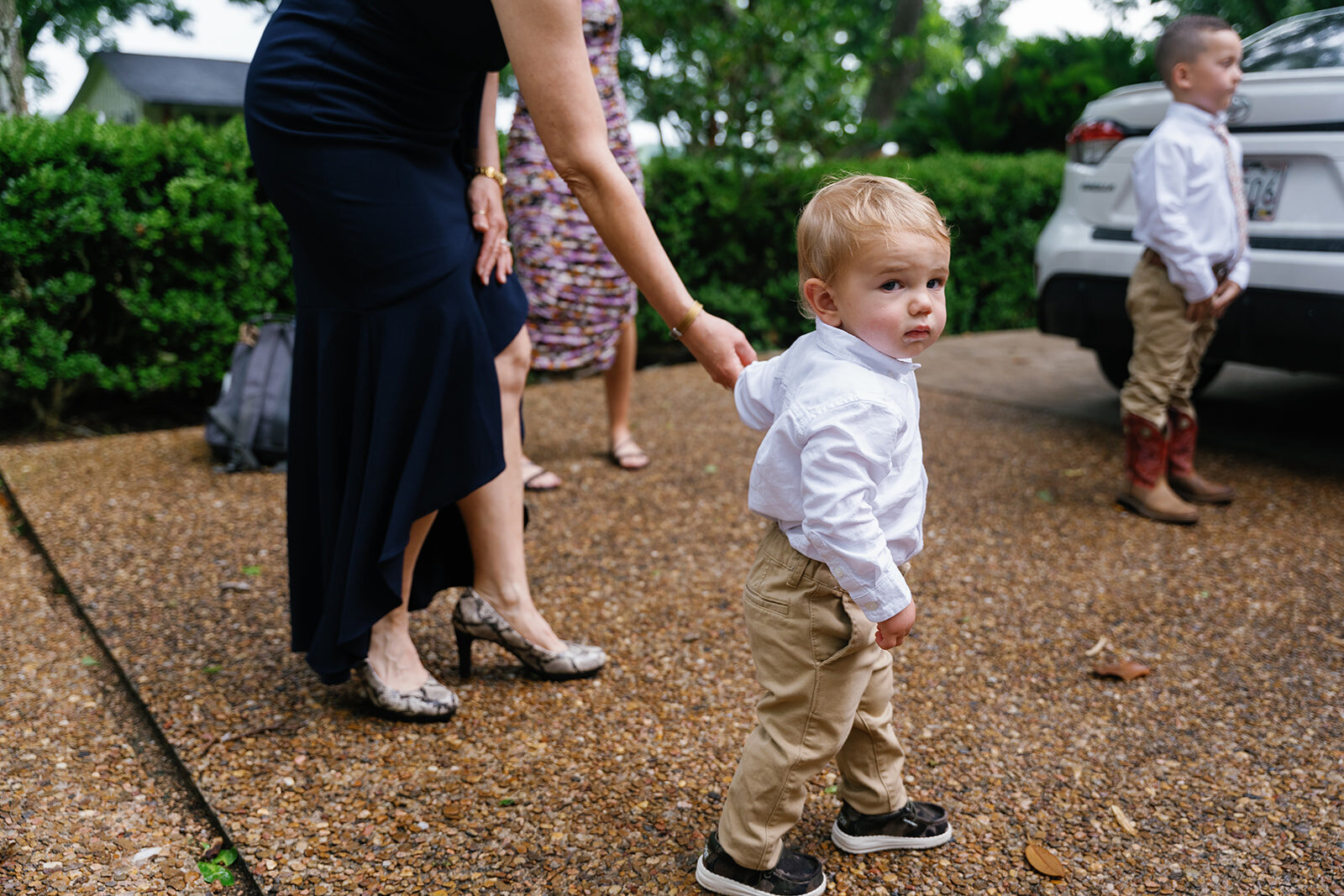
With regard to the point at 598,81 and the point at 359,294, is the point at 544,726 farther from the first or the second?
the point at 598,81

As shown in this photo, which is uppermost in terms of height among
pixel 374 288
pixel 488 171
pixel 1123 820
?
pixel 488 171

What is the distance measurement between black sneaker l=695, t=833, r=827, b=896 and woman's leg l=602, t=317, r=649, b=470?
9.13ft

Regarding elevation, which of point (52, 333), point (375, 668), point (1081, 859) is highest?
point (52, 333)

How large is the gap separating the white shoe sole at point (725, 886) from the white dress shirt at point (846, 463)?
0.59 metres

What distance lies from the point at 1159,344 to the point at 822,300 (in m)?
2.56

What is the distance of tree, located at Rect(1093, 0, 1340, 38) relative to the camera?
39.7 ft

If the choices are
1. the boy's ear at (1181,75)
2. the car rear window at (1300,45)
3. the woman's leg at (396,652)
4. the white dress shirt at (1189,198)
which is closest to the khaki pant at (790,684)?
the woman's leg at (396,652)

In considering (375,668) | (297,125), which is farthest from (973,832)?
(297,125)

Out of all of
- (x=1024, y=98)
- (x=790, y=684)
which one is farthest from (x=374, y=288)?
(x=1024, y=98)

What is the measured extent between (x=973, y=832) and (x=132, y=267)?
15.1 feet

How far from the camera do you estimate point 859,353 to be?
1.64m

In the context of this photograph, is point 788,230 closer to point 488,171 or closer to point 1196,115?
point 1196,115

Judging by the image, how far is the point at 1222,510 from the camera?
13.0ft

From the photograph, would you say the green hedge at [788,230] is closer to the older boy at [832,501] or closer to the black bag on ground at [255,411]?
the black bag on ground at [255,411]
